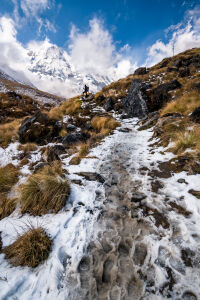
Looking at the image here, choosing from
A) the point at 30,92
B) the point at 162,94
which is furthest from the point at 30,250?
the point at 30,92

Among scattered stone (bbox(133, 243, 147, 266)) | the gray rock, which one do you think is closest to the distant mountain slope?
the gray rock

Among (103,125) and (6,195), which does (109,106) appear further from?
(6,195)

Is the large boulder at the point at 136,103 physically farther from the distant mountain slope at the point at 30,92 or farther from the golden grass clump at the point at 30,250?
the distant mountain slope at the point at 30,92

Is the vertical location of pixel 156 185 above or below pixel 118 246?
above

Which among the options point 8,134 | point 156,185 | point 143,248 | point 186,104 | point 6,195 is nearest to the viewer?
point 143,248

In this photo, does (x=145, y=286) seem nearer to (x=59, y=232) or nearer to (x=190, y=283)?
(x=190, y=283)

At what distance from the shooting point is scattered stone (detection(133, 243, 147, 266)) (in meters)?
1.84

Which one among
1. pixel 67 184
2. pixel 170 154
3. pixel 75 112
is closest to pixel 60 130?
pixel 75 112

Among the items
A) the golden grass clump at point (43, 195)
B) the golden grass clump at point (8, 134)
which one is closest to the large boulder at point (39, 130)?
the golden grass clump at point (8, 134)

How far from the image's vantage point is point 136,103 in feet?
42.8

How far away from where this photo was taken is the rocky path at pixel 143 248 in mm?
1544

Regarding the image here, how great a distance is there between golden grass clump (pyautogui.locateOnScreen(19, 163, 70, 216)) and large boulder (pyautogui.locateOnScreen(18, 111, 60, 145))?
6029 mm

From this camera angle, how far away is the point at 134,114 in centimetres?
1309

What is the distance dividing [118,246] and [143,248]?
399mm
